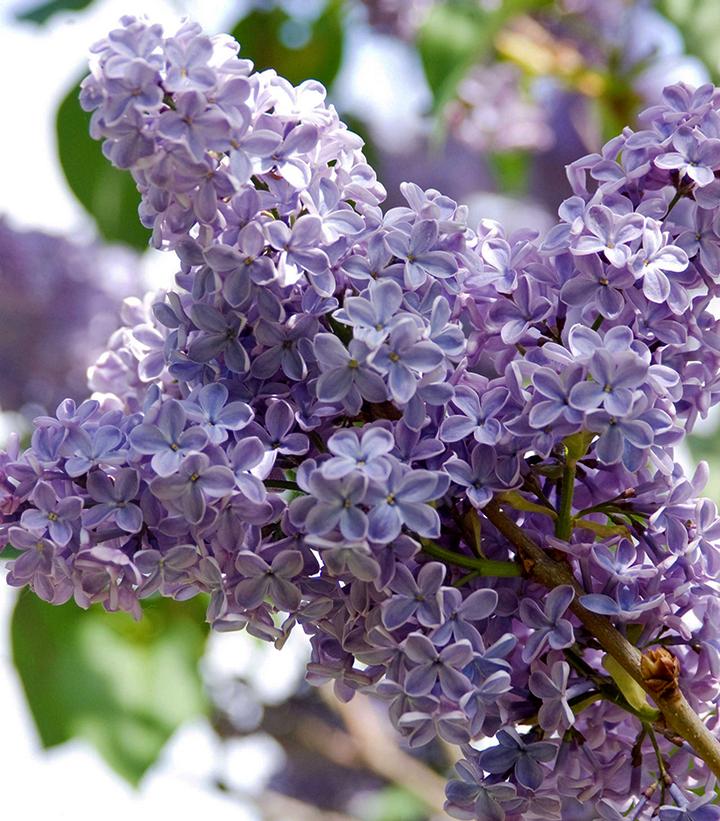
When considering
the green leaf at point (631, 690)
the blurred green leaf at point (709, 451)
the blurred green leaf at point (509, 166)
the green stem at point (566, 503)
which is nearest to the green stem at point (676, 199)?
the green stem at point (566, 503)

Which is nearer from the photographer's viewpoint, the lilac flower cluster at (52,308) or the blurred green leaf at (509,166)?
the lilac flower cluster at (52,308)

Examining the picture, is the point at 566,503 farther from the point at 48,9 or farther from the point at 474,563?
the point at 48,9

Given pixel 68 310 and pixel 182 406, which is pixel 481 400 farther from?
pixel 68 310

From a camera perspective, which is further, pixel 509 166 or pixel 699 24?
pixel 509 166

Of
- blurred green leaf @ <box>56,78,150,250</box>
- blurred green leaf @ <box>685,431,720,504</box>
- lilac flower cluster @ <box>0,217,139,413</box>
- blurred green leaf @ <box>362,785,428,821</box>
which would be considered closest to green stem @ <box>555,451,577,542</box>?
blurred green leaf @ <box>685,431,720,504</box>

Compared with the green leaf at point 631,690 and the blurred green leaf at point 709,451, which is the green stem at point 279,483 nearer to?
the green leaf at point 631,690

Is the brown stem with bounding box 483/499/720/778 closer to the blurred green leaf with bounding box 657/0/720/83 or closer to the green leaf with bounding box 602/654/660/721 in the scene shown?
the green leaf with bounding box 602/654/660/721

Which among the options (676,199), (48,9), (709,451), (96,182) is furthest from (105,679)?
(676,199)
